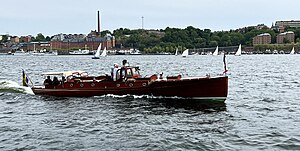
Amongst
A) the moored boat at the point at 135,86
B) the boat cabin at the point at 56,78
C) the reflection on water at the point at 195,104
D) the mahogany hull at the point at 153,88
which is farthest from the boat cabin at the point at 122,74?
the boat cabin at the point at 56,78

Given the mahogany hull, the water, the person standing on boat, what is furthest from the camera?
the person standing on boat

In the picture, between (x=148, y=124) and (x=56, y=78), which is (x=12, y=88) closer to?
(x=56, y=78)

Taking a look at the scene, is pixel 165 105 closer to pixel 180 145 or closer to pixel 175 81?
pixel 175 81

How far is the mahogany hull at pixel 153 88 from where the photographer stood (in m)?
26.3

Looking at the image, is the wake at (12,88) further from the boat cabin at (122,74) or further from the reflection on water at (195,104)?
the reflection on water at (195,104)

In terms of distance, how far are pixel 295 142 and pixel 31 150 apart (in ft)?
36.7

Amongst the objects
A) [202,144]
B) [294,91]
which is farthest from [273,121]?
[294,91]

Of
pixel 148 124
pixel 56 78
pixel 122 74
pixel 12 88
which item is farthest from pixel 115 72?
pixel 12 88

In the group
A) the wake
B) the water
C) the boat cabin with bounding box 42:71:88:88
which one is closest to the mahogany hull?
the boat cabin with bounding box 42:71:88:88

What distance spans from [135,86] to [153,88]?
1.48 metres

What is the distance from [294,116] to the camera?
22188 millimetres

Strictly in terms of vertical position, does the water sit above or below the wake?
below

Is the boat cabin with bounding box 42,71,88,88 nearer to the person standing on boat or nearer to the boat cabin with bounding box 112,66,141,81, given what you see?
the person standing on boat

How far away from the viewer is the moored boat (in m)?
26.4
